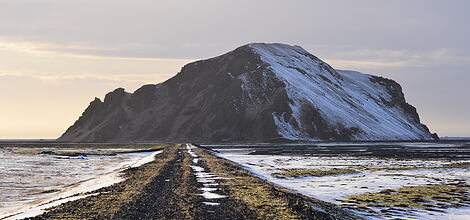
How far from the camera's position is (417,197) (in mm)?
29688

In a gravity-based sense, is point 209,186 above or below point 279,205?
above

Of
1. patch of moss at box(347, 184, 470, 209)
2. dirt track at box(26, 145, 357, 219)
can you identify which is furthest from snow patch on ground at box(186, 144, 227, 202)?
patch of moss at box(347, 184, 470, 209)

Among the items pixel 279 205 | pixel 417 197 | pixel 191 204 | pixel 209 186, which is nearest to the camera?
pixel 279 205

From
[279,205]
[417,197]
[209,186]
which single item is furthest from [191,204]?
[417,197]

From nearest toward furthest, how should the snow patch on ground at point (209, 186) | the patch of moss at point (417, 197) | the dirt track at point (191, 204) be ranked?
the dirt track at point (191, 204) → the patch of moss at point (417, 197) → the snow patch on ground at point (209, 186)

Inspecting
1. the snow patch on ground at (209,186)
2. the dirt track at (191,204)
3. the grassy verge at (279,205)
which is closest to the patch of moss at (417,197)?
the grassy verge at (279,205)

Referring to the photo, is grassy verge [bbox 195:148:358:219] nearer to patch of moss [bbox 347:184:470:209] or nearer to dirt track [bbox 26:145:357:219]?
dirt track [bbox 26:145:357:219]

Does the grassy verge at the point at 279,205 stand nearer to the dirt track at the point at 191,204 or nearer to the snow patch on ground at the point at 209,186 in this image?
the dirt track at the point at 191,204

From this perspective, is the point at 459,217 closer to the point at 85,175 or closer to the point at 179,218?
the point at 179,218

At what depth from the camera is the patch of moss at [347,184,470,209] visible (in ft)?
89.2

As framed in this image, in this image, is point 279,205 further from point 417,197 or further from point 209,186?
point 209,186

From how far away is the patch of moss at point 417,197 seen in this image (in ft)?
89.2

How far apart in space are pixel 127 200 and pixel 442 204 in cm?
1585

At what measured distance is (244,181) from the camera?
123 ft
